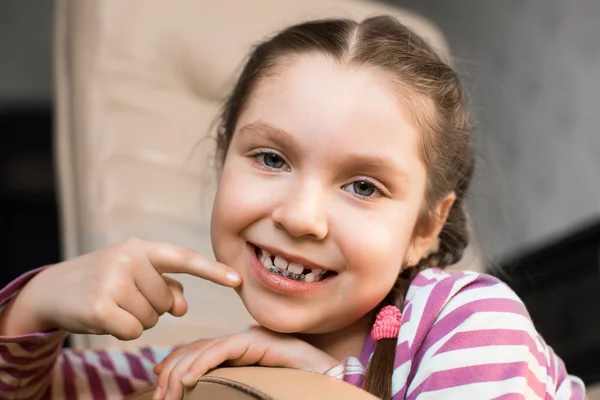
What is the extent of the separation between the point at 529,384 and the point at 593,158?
170 cm

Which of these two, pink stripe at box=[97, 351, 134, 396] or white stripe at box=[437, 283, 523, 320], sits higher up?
white stripe at box=[437, 283, 523, 320]

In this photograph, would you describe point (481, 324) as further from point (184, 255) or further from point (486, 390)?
point (184, 255)

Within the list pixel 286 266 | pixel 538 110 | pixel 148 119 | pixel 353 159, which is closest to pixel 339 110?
pixel 353 159

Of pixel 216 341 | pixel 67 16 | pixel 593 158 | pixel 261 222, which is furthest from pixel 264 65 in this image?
pixel 593 158

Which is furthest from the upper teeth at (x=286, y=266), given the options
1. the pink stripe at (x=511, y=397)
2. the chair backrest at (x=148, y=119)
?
the chair backrest at (x=148, y=119)

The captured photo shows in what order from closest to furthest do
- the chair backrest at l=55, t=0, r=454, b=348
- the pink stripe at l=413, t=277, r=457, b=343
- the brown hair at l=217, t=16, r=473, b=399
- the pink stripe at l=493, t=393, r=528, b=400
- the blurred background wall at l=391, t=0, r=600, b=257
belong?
the pink stripe at l=493, t=393, r=528, b=400 < the pink stripe at l=413, t=277, r=457, b=343 < the brown hair at l=217, t=16, r=473, b=399 < the chair backrest at l=55, t=0, r=454, b=348 < the blurred background wall at l=391, t=0, r=600, b=257

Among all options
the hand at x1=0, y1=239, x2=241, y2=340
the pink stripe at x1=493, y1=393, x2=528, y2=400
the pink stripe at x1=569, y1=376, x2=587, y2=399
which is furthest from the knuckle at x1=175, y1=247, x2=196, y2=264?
the pink stripe at x1=569, y1=376, x2=587, y2=399

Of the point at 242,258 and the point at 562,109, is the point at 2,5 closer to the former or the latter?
the point at 562,109

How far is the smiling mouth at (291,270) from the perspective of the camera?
78cm

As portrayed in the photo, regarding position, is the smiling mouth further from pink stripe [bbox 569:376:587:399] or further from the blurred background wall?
the blurred background wall

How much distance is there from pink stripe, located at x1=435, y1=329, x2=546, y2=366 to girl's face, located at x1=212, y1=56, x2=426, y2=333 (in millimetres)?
127

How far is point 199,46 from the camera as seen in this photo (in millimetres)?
1634

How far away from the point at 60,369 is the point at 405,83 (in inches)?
21.8

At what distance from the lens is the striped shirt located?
0.66 m
